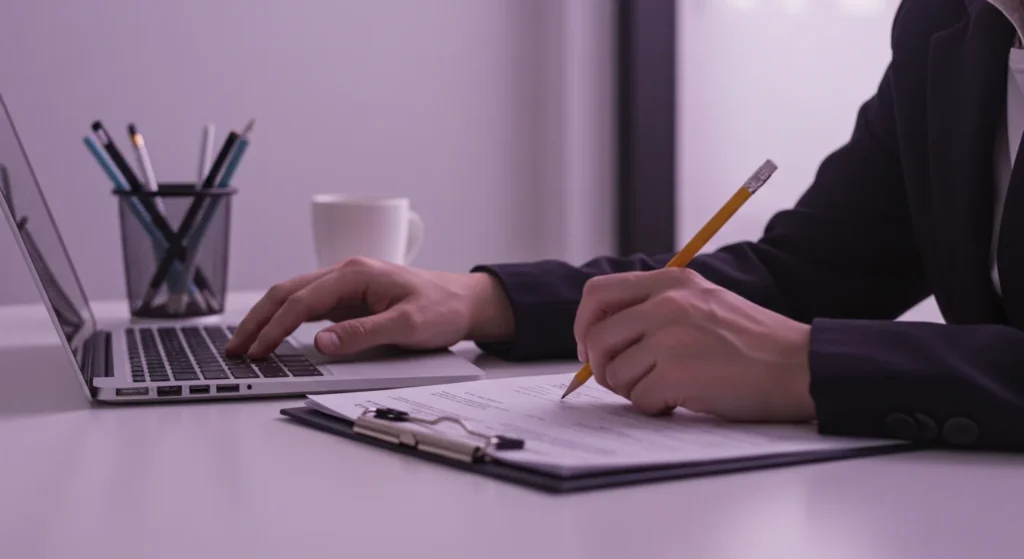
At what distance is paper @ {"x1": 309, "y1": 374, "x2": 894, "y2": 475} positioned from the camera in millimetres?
565

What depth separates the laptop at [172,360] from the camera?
0.78 m

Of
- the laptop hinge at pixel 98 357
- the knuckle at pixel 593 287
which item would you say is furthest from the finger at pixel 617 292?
the laptop hinge at pixel 98 357

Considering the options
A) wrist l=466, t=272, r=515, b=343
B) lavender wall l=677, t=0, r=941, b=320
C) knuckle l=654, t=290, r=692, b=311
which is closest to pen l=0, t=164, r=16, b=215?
wrist l=466, t=272, r=515, b=343

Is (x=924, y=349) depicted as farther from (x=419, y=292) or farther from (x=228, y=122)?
(x=228, y=122)

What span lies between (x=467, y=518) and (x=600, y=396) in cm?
26

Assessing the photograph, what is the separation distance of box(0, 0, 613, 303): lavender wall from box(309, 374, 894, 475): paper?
4.14 ft

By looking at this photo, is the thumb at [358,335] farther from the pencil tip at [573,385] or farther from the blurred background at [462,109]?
the blurred background at [462,109]

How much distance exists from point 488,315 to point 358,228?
40 centimetres

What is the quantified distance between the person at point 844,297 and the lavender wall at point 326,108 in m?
0.99

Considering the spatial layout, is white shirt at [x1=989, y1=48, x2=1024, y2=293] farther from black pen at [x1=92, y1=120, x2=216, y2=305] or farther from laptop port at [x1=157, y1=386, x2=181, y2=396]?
black pen at [x1=92, y1=120, x2=216, y2=305]

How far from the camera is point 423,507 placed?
512 millimetres

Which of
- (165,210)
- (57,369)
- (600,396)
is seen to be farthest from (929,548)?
(165,210)

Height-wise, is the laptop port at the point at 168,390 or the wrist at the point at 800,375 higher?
the wrist at the point at 800,375

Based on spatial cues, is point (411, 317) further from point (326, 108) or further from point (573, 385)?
point (326, 108)
